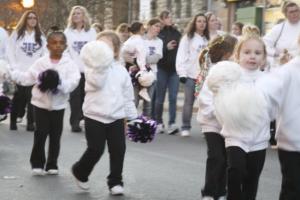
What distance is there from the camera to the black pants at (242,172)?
5359 millimetres

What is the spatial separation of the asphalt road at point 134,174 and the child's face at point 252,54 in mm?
1684

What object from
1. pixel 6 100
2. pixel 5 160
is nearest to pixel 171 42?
pixel 6 100

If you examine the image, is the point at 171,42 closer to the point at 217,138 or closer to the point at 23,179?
the point at 23,179

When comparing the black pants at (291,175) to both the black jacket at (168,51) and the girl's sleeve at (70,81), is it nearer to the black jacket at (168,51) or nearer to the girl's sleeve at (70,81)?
the girl's sleeve at (70,81)

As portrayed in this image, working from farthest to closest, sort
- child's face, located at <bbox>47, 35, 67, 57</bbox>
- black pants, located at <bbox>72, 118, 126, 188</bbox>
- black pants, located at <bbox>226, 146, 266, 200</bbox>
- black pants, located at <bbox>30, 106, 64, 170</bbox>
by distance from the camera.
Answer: child's face, located at <bbox>47, 35, 67, 57</bbox>, black pants, located at <bbox>30, 106, 64, 170</bbox>, black pants, located at <bbox>72, 118, 126, 188</bbox>, black pants, located at <bbox>226, 146, 266, 200</bbox>

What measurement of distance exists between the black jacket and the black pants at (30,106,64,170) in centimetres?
478

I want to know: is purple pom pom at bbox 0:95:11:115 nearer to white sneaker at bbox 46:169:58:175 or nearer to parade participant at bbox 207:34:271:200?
white sneaker at bbox 46:169:58:175

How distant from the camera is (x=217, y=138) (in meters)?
6.18

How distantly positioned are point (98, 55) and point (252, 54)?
153cm

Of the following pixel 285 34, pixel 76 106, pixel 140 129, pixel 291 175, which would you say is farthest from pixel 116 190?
pixel 76 106

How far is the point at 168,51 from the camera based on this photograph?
1244 centimetres

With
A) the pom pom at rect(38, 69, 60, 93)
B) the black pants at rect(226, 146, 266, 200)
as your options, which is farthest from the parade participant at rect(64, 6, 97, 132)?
the black pants at rect(226, 146, 266, 200)

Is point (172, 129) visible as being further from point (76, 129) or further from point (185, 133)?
point (76, 129)

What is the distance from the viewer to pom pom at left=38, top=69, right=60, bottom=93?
7402 mm
